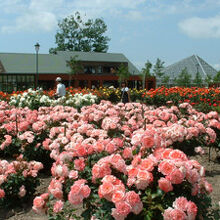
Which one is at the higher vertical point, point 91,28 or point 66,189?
point 91,28

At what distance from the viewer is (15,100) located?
11.4 metres

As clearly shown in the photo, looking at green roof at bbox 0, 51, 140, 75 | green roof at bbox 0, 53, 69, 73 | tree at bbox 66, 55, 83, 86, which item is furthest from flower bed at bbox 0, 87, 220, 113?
green roof at bbox 0, 51, 140, 75

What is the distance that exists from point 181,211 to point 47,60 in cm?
4294

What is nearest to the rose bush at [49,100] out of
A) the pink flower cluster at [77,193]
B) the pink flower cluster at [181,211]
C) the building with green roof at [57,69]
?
the pink flower cluster at [77,193]

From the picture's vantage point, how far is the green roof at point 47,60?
38969 millimetres

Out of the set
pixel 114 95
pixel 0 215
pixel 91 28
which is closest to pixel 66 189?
pixel 0 215

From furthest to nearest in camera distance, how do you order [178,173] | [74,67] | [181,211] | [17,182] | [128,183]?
1. [74,67]
2. [17,182]
3. [128,183]
4. [178,173]
5. [181,211]

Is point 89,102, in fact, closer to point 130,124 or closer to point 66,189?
point 130,124

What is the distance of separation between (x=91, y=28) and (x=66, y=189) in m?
57.7

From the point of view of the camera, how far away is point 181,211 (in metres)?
1.87

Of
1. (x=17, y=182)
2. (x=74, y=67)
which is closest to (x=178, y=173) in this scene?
(x=17, y=182)

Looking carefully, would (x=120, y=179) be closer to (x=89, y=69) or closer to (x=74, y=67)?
(x=74, y=67)

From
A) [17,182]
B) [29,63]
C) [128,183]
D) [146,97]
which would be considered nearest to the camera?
[128,183]

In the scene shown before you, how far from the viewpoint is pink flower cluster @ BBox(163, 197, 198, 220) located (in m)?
1.86
